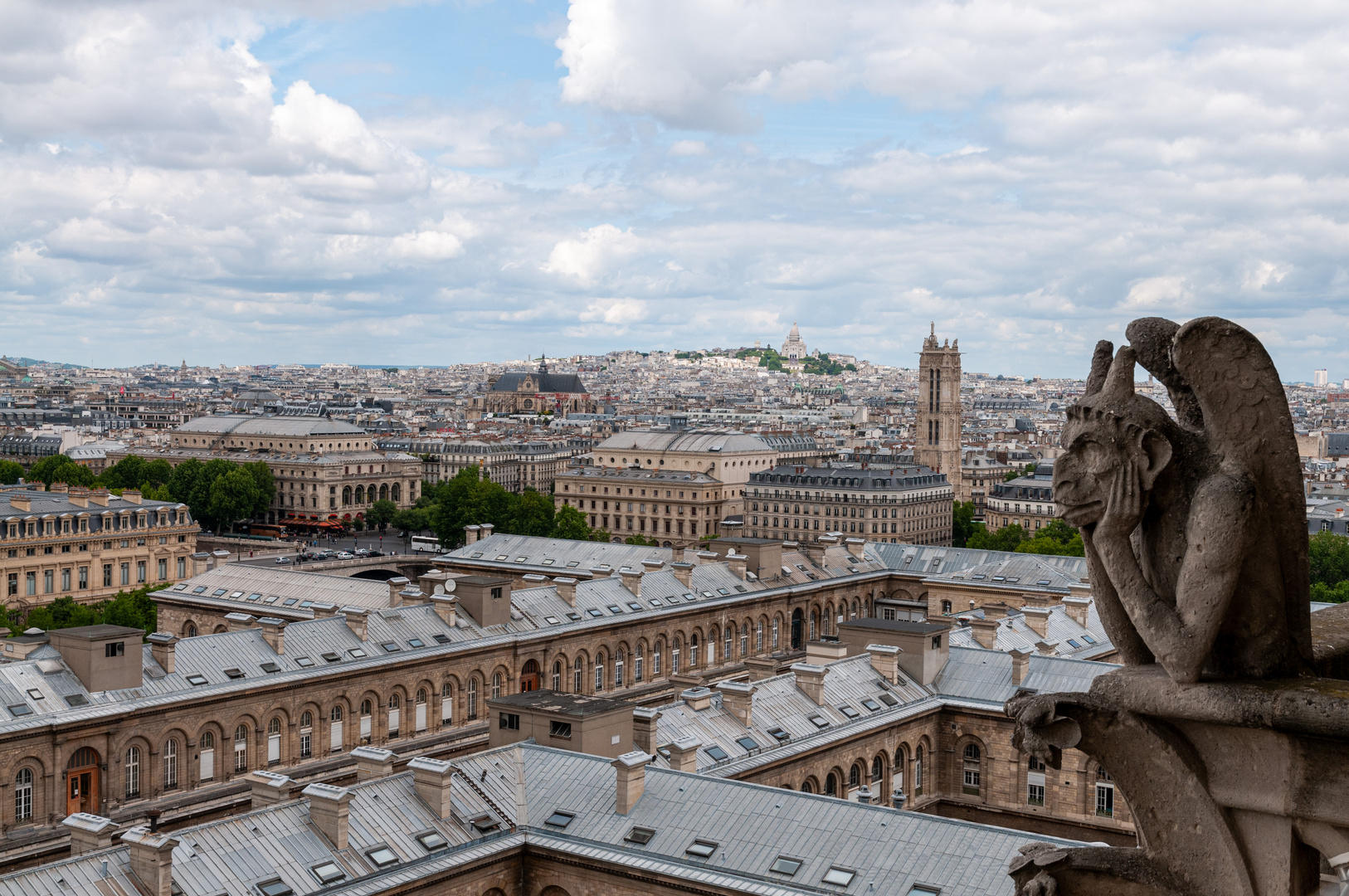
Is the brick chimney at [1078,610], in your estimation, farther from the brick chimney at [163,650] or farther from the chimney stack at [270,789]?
the chimney stack at [270,789]

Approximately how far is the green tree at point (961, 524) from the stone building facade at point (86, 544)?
8986cm

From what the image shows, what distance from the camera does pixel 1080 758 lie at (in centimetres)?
5162

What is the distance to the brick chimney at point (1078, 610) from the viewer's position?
66188mm

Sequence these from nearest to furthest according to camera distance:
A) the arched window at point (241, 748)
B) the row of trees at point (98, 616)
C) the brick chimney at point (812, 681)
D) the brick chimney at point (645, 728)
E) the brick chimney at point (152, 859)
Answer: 1. the brick chimney at point (152, 859)
2. the brick chimney at point (645, 728)
3. the brick chimney at point (812, 681)
4. the arched window at point (241, 748)
5. the row of trees at point (98, 616)

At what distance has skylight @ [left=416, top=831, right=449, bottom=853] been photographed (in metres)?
34.5

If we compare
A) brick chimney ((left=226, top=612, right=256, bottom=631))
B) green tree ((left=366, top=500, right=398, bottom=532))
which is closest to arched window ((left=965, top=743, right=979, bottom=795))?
brick chimney ((left=226, top=612, right=256, bottom=631))

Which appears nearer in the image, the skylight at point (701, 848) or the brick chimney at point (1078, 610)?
the skylight at point (701, 848)

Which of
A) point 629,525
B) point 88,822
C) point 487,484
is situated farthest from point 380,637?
point 629,525

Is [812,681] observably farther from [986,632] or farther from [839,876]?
[839,876]

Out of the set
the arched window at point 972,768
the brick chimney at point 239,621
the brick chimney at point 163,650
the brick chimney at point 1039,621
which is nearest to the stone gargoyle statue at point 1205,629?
the arched window at point 972,768

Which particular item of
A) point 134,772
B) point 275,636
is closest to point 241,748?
point 134,772

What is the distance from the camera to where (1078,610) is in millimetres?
66312

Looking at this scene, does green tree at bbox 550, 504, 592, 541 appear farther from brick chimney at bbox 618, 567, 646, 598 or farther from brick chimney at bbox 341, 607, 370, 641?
brick chimney at bbox 341, 607, 370, 641

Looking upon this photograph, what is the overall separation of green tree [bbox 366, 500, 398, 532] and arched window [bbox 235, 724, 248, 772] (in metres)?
126
